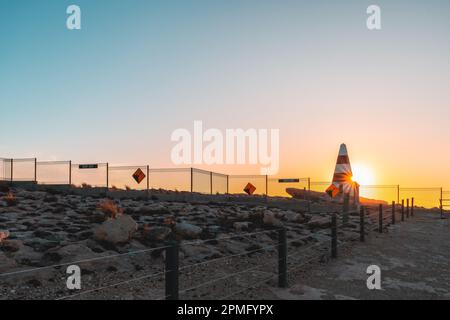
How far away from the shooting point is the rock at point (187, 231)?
15.5 metres

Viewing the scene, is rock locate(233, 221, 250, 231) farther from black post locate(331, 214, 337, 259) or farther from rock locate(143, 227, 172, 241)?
black post locate(331, 214, 337, 259)

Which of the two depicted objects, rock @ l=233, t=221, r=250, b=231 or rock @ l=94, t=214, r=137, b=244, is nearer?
rock @ l=94, t=214, r=137, b=244

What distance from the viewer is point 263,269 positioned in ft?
40.2

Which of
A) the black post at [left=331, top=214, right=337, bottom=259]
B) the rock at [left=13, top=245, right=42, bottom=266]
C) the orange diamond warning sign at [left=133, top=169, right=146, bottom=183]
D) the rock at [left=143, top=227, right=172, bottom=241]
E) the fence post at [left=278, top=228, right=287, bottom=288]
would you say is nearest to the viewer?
the fence post at [left=278, top=228, right=287, bottom=288]

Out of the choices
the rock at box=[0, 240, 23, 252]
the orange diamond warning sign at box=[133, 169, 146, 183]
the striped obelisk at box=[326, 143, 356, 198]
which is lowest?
the rock at box=[0, 240, 23, 252]

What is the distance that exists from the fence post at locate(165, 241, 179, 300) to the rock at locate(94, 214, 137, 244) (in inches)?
284

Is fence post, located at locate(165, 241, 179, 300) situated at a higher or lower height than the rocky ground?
higher

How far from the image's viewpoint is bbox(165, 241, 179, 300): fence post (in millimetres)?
6668

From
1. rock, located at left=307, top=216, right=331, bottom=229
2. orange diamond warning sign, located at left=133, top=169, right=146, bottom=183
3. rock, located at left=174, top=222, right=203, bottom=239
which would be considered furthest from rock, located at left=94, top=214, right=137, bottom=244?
orange diamond warning sign, located at left=133, top=169, right=146, bottom=183

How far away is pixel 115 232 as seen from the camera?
1391 cm

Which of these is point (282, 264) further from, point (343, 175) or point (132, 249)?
point (343, 175)
